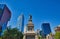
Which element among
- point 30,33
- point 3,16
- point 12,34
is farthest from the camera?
point 3,16

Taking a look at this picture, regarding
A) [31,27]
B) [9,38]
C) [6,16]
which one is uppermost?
[6,16]

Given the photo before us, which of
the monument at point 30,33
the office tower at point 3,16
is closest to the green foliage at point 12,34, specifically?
the monument at point 30,33

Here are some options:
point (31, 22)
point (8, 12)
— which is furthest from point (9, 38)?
point (8, 12)

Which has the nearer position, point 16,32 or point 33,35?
point 16,32

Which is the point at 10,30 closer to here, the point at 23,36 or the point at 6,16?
the point at 23,36

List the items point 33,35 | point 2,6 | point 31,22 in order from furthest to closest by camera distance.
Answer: point 2,6
point 31,22
point 33,35

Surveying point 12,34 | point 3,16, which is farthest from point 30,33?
point 3,16

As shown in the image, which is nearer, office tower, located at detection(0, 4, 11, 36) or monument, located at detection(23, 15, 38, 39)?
monument, located at detection(23, 15, 38, 39)

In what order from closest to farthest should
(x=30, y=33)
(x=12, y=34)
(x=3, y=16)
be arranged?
(x=12, y=34) → (x=30, y=33) → (x=3, y=16)

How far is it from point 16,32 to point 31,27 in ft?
31.8

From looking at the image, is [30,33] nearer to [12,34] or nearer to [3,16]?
[12,34]

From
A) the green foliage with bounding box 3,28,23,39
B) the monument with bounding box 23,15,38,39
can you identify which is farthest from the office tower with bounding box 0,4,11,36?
the green foliage with bounding box 3,28,23,39

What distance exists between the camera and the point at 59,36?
55.1 meters

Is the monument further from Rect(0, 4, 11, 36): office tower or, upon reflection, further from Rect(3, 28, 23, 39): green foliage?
Rect(0, 4, 11, 36): office tower
